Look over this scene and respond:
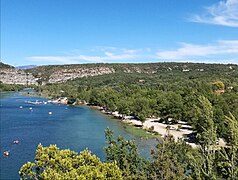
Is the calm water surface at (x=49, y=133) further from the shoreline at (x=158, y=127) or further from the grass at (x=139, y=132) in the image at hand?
the shoreline at (x=158, y=127)

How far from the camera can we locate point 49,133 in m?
60.7

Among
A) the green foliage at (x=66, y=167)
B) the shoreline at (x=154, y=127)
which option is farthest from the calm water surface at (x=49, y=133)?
the green foliage at (x=66, y=167)

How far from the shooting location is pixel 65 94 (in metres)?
131

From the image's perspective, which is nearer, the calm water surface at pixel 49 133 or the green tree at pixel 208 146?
the green tree at pixel 208 146

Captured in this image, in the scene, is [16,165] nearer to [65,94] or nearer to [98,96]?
[98,96]

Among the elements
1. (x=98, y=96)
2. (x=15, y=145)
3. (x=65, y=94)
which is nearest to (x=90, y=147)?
(x=15, y=145)

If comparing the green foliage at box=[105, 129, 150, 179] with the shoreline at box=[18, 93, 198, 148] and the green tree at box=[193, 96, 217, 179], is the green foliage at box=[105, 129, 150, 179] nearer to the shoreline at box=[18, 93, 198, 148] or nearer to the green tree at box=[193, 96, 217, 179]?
the green tree at box=[193, 96, 217, 179]

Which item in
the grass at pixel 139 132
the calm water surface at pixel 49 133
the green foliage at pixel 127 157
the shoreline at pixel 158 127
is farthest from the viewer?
the shoreline at pixel 158 127

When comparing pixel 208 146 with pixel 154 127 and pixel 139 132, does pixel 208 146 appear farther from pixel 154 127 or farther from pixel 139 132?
pixel 154 127

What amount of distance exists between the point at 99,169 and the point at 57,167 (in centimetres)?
218

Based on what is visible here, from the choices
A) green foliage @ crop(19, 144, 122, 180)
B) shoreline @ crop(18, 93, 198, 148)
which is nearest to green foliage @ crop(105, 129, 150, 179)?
green foliage @ crop(19, 144, 122, 180)

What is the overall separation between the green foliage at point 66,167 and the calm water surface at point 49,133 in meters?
Answer: 19.1

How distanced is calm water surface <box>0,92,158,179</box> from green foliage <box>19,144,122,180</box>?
62.8ft

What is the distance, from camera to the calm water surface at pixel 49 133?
4254 centimetres
